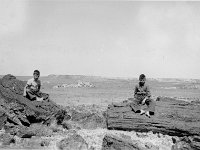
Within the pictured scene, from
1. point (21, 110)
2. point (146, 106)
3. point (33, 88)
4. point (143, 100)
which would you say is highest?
point (33, 88)

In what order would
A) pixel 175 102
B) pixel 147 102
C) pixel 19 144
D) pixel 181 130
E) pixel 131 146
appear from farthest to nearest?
pixel 175 102 < pixel 147 102 < pixel 181 130 < pixel 19 144 < pixel 131 146

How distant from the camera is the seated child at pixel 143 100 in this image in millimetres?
11131

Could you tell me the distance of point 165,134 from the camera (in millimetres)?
10617

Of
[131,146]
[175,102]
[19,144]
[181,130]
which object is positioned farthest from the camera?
[175,102]

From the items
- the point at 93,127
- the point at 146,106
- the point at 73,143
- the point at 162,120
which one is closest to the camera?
the point at 73,143

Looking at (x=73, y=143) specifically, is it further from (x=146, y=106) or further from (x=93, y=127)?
(x=146, y=106)

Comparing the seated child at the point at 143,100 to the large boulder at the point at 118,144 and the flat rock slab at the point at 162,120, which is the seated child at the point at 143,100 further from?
the large boulder at the point at 118,144

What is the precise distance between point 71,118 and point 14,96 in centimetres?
302

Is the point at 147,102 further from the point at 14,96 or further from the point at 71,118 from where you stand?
the point at 14,96

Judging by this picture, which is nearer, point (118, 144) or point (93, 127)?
point (118, 144)

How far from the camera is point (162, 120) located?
10805 millimetres

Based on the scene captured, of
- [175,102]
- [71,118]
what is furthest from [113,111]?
[175,102]

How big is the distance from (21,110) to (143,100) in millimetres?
5542

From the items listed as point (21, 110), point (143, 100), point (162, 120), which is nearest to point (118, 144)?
point (162, 120)
